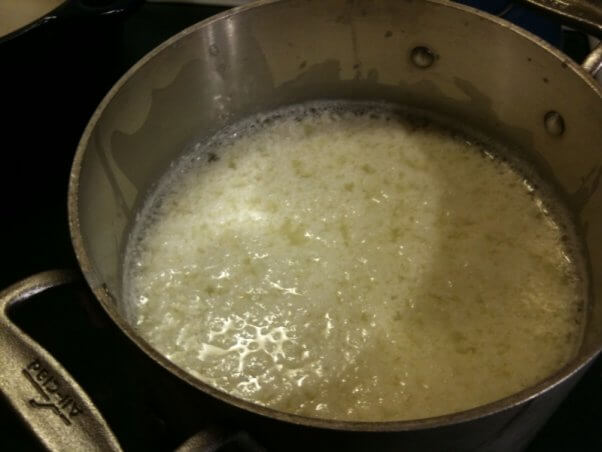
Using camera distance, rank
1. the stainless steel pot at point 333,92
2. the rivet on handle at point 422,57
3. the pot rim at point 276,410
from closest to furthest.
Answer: the pot rim at point 276,410 → the stainless steel pot at point 333,92 → the rivet on handle at point 422,57

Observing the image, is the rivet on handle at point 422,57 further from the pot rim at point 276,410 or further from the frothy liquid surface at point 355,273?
the pot rim at point 276,410

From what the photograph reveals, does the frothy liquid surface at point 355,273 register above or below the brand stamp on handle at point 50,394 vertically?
below

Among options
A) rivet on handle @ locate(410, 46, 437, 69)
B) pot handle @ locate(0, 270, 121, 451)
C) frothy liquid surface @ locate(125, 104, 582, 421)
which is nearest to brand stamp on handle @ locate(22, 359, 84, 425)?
pot handle @ locate(0, 270, 121, 451)

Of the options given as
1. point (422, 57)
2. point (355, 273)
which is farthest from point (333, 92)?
point (355, 273)

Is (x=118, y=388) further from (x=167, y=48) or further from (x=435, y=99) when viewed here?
(x=435, y=99)

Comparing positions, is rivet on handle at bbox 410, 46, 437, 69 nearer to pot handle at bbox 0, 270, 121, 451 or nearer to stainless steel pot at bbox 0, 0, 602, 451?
stainless steel pot at bbox 0, 0, 602, 451

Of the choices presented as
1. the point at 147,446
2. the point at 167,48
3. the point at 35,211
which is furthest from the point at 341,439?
the point at 35,211

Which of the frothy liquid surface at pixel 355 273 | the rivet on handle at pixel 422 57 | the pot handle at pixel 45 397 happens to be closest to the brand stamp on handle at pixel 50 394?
the pot handle at pixel 45 397
